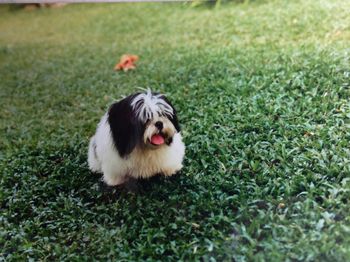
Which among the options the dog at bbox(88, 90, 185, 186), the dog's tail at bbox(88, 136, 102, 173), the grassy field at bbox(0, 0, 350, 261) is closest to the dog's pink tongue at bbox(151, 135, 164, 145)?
the dog at bbox(88, 90, 185, 186)

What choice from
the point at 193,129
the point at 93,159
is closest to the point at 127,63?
the point at 193,129

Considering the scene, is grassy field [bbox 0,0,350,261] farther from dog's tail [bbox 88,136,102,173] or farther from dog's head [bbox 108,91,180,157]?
dog's head [bbox 108,91,180,157]

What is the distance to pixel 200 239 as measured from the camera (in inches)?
81.7

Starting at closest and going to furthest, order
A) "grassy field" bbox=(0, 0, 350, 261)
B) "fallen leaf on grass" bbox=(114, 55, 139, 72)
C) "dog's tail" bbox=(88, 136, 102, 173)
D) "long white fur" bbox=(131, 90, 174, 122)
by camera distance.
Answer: "grassy field" bbox=(0, 0, 350, 261), "long white fur" bbox=(131, 90, 174, 122), "dog's tail" bbox=(88, 136, 102, 173), "fallen leaf on grass" bbox=(114, 55, 139, 72)

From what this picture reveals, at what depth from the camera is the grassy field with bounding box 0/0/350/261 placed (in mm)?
2076

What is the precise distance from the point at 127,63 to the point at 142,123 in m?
1.32

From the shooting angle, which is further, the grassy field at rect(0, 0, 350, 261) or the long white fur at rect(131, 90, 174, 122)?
the long white fur at rect(131, 90, 174, 122)

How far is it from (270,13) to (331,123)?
1038 mm

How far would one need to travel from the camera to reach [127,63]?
347 cm

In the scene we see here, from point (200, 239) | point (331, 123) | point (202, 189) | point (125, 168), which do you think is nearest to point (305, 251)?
point (200, 239)

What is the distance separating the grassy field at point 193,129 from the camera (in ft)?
6.81

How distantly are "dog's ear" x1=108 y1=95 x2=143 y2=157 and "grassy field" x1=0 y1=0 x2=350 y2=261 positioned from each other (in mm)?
258

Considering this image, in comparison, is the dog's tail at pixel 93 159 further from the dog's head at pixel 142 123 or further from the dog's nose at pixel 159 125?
the dog's nose at pixel 159 125

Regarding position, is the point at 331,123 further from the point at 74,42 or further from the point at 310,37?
the point at 74,42
